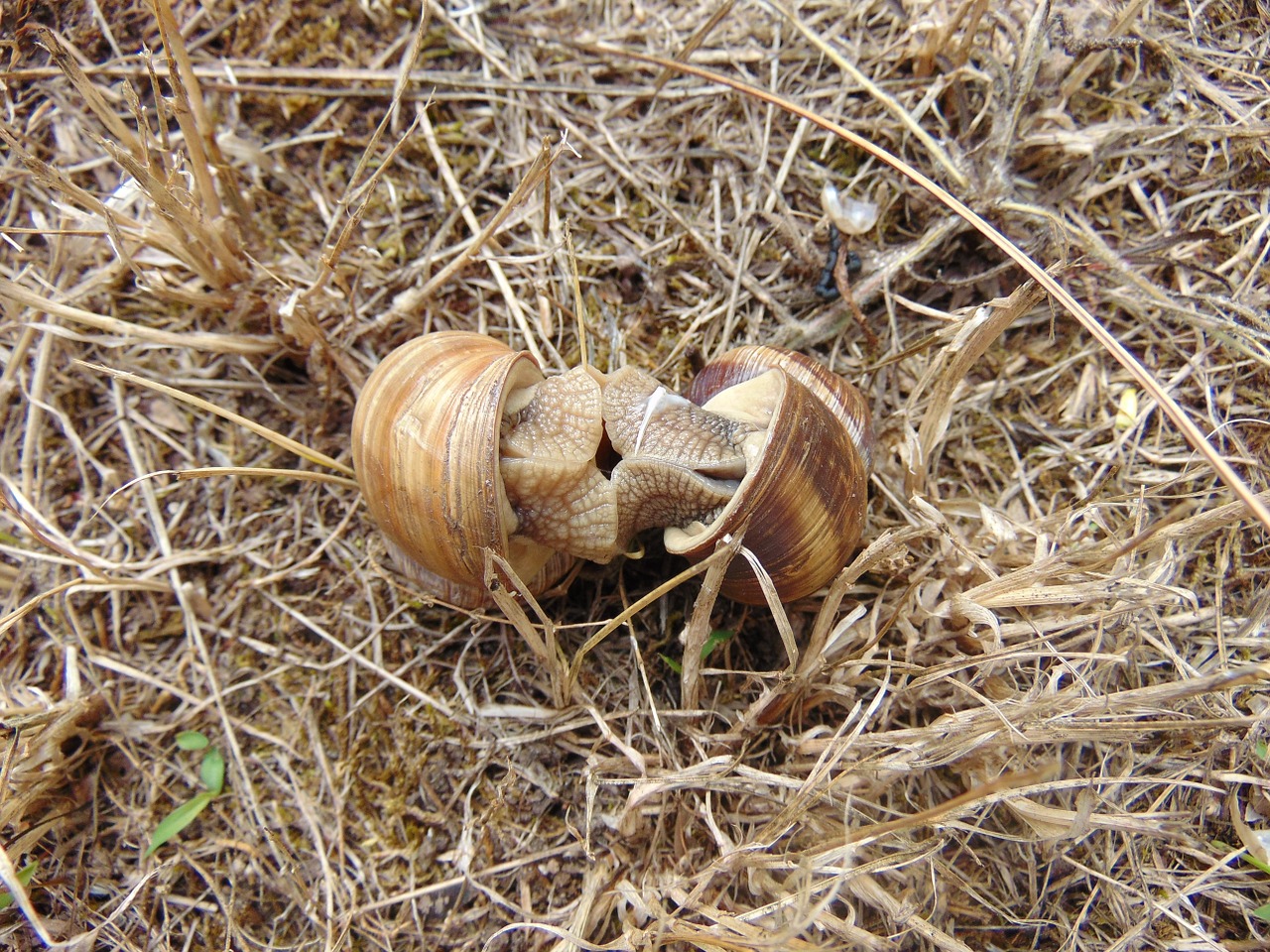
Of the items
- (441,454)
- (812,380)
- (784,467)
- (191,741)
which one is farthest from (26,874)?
(812,380)

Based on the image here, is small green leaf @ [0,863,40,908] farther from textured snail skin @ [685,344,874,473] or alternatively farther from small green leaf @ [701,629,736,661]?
textured snail skin @ [685,344,874,473]

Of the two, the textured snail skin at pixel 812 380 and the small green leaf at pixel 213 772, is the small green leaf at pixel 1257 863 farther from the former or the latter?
the small green leaf at pixel 213 772

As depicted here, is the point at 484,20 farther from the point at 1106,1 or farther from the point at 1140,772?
the point at 1140,772

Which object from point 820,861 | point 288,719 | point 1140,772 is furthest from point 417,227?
point 1140,772

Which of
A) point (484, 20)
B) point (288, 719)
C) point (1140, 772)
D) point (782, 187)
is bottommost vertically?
point (1140, 772)

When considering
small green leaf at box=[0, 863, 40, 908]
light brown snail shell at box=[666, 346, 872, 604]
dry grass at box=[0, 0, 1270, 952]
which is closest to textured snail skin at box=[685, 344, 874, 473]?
light brown snail shell at box=[666, 346, 872, 604]

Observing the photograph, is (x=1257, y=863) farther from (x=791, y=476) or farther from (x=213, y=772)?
(x=213, y=772)
